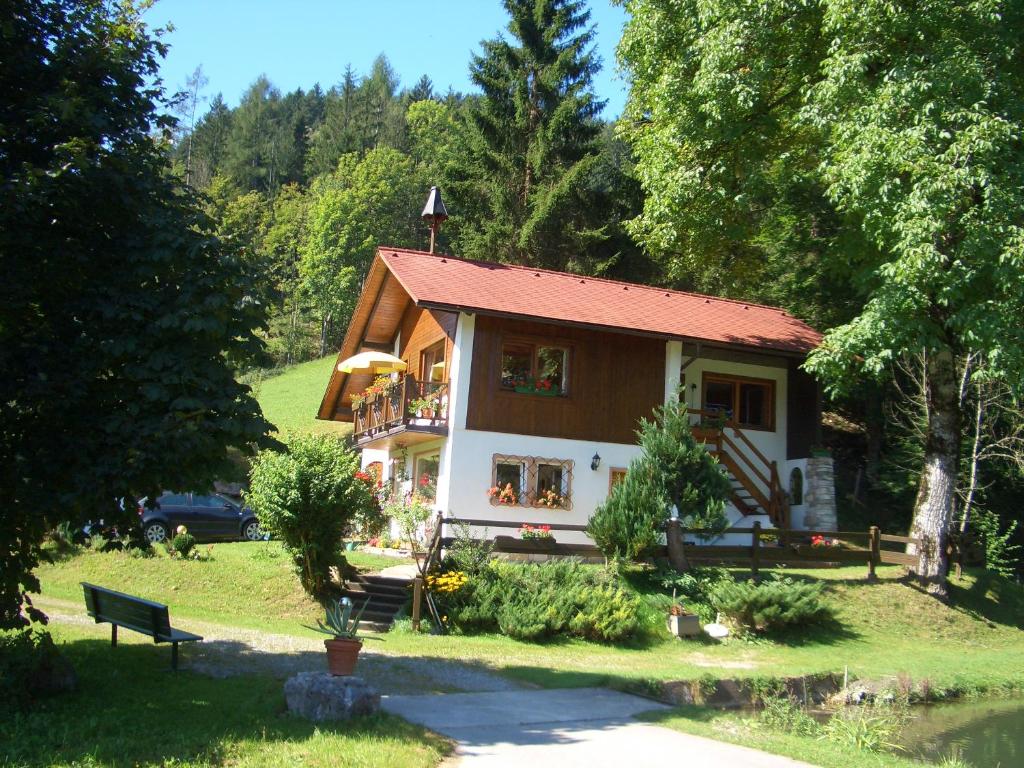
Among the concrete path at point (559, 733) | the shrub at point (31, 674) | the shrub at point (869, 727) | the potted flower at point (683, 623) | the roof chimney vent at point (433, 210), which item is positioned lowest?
the shrub at point (869, 727)

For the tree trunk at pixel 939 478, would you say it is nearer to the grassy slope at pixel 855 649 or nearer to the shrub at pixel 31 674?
the grassy slope at pixel 855 649

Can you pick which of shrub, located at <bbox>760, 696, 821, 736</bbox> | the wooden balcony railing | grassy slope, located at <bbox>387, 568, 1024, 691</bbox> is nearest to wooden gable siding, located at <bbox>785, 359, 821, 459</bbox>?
grassy slope, located at <bbox>387, 568, 1024, 691</bbox>

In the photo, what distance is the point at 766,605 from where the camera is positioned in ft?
51.0

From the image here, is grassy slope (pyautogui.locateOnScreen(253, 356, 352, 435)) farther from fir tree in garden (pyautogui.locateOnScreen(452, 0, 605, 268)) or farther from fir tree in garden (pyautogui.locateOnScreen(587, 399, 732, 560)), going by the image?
fir tree in garden (pyautogui.locateOnScreen(587, 399, 732, 560))

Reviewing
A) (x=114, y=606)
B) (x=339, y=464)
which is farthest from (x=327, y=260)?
(x=114, y=606)

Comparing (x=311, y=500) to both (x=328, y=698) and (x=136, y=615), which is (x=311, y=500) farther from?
(x=328, y=698)

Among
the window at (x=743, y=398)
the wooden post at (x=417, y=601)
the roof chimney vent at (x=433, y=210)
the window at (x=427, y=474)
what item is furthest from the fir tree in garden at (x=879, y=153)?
the wooden post at (x=417, y=601)

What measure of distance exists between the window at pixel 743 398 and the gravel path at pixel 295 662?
45.1ft

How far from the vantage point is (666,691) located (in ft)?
35.7

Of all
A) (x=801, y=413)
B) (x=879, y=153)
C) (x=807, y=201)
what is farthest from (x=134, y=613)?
(x=807, y=201)

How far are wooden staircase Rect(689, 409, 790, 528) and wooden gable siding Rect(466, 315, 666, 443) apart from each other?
6.53 feet

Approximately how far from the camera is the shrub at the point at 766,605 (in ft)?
50.6

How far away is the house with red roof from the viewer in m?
20.0

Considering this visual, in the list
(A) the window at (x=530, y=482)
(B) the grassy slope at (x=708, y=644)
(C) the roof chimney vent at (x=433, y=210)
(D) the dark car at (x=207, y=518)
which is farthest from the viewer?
(C) the roof chimney vent at (x=433, y=210)
